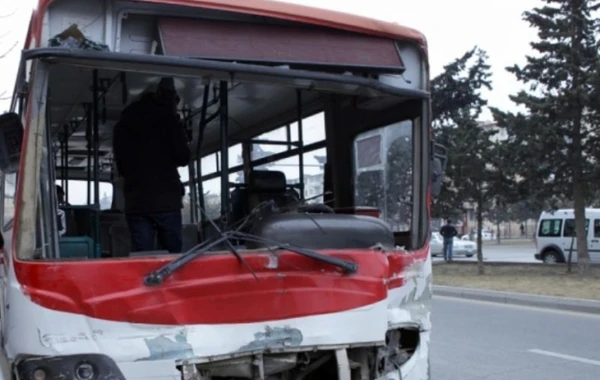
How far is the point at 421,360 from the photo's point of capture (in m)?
4.14

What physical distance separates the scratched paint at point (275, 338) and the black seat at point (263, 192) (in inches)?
71.0

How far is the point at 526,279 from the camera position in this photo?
17.4 m

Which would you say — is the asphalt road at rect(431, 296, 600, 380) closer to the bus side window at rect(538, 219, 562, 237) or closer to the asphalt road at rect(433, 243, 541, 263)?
the bus side window at rect(538, 219, 562, 237)

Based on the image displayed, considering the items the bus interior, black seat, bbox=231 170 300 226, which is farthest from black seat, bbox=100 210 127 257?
black seat, bbox=231 170 300 226

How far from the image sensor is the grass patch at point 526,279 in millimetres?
14469

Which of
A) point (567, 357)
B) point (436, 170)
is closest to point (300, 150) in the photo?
point (436, 170)

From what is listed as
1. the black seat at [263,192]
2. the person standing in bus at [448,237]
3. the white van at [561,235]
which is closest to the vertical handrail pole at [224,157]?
the black seat at [263,192]

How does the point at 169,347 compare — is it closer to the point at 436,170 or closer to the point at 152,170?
the point at 152,170

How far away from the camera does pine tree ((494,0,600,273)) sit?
18.0m

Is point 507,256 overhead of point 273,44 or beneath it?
beneath

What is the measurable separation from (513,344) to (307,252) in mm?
6524

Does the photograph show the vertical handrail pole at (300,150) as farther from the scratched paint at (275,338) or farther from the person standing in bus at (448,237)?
the person standing in bus at (448,237)

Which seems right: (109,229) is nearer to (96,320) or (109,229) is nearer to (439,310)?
(96,320)

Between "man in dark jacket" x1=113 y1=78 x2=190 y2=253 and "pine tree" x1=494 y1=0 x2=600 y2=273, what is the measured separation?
15.4 m
